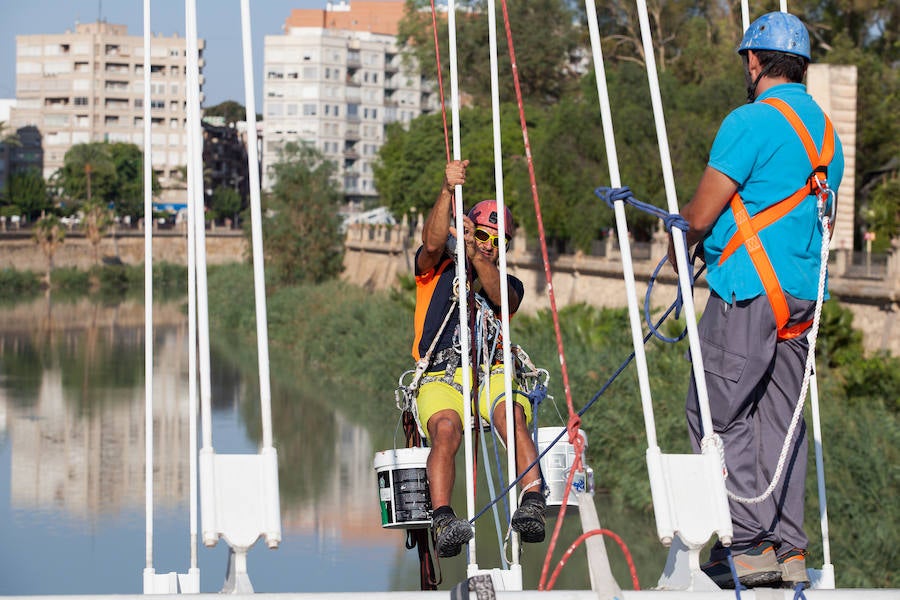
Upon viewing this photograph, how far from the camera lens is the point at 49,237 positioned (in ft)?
199

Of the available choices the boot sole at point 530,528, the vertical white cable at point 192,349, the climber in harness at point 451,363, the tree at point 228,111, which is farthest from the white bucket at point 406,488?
the tree at point 228,111

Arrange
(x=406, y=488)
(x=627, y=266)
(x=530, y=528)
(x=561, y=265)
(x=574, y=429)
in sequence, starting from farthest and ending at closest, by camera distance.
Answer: (x=561, y=265) < (x=406, y=488) < (x=530, y=528) < (x=574, y=429) < (x=627, y=266)

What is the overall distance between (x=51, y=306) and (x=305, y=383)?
24.4 metres

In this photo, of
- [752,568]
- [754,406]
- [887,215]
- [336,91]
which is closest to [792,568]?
[752,568]

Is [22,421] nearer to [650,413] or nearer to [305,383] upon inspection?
[305,383]

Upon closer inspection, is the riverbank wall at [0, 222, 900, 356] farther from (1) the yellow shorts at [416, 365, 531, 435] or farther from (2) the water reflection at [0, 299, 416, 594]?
(1) the yellow shorts at [416, 365, 531, 435]

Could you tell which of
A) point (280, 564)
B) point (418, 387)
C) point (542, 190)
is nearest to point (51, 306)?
point (542, 190)

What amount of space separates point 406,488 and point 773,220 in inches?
59.9

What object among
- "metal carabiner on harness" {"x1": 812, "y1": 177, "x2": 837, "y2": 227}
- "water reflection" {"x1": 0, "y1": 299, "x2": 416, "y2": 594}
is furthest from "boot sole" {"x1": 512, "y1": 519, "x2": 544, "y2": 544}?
"water reflection" {"x1": 0, "y1": 299, "x2": 416, "y2": 594}

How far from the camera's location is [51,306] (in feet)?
171

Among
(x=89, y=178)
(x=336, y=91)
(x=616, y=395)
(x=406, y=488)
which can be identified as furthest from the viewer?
(x=336, y=91)

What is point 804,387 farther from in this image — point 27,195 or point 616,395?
point 27,195

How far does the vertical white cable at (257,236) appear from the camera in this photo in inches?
128

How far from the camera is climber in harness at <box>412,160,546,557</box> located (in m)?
4.32
